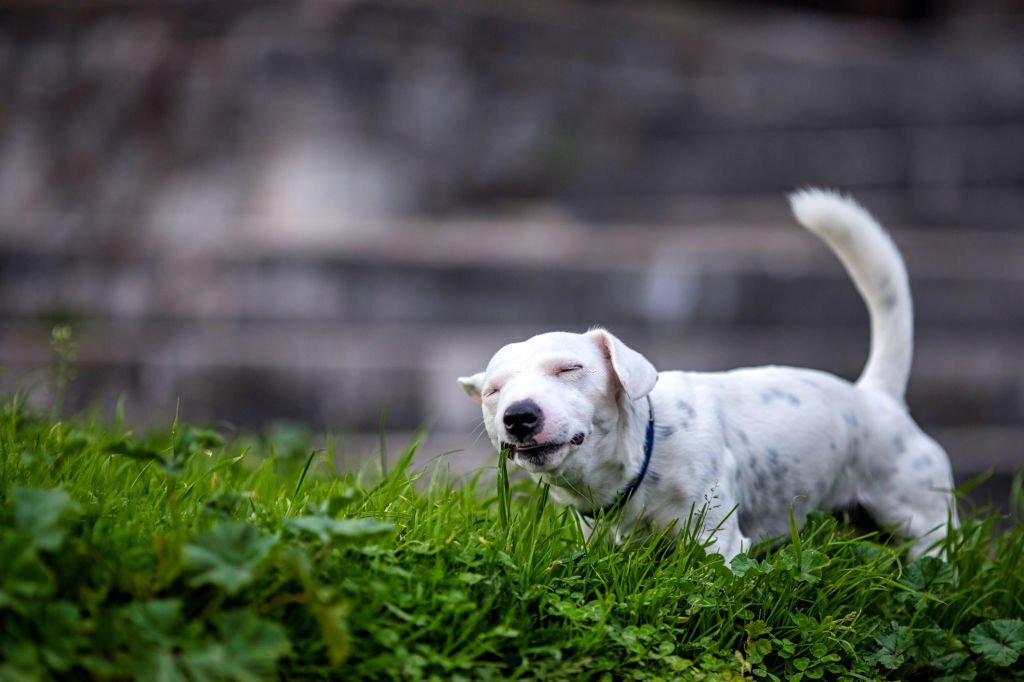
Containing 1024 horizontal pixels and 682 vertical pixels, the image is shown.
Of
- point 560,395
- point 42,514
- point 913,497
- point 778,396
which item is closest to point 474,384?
point 560,395

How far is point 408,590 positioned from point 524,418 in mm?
556

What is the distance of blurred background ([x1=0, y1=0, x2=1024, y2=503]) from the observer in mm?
8422

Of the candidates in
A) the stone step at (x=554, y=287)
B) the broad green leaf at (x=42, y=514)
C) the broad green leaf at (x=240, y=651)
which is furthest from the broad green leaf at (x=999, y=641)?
the stone step at (x=554, y=287)

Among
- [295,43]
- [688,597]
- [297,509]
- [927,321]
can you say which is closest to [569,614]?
[688,597]

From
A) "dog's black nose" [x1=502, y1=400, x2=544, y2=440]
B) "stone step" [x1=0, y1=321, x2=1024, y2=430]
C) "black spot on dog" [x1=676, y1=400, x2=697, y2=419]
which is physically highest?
"dog's black nose" [x1=502, y1=400, x2=544, y2=440]

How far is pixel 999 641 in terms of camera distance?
3.33 metres

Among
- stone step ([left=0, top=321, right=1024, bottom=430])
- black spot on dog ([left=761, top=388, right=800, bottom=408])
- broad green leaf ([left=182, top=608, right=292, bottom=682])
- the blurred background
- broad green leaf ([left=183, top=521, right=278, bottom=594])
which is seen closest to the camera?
broad green leaf ([left=182, top=608, right=292, bottom=682])

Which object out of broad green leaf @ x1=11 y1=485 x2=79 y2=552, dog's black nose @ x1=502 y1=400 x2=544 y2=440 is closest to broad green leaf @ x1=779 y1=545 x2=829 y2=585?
dog's black nose @ x1=502 y1=400 x2=544 y2=440

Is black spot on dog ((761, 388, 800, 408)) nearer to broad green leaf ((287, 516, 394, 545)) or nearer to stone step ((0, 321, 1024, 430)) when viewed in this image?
broad green leaf ((287, 516, 394, 545))

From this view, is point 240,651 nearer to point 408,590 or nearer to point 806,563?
point 408,590

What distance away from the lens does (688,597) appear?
3.07 metres

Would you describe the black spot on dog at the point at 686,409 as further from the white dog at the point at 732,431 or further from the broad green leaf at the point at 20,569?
the broad green leaf at the point at 20,569

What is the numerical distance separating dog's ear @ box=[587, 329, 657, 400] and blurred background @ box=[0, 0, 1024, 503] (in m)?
4.91

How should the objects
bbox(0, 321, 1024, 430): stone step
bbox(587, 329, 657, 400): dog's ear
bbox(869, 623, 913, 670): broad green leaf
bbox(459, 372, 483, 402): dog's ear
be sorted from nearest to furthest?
bbox(587, 329, 657, 400): dog's ear → bbox(869, 623, 913, 670): broad green leaf → bbox(459, 372, 483, 402): dog's ear → bbox(0, 321, 1024, 430): stone step
